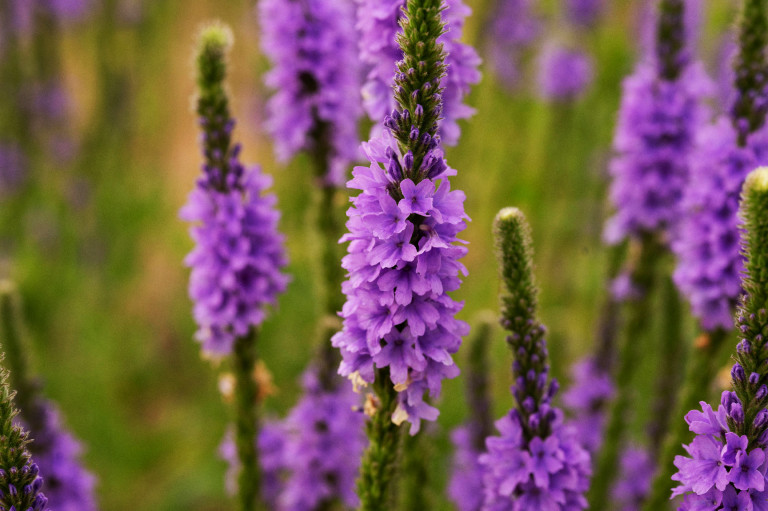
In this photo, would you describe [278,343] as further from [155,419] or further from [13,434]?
[13,434]

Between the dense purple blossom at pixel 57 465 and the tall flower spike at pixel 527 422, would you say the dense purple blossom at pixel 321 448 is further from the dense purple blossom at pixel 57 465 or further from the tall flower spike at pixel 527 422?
the tall flower spike at pixel 527 422

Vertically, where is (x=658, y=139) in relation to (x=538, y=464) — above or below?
above

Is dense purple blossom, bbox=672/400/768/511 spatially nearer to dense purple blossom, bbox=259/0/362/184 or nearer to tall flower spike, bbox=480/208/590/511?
tall flower spike, bbox=480/208/590/511

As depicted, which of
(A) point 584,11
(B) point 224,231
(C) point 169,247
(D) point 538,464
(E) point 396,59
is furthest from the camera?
(C) point 169,247

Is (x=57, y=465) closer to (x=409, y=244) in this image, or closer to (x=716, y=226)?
(x=409, y=244)

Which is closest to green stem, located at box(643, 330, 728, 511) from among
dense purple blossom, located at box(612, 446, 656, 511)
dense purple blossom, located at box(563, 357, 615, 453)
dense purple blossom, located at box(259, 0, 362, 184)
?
dense purple blossom, located at box(612, 446, 656, 511)

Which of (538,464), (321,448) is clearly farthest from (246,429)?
(538,464)
